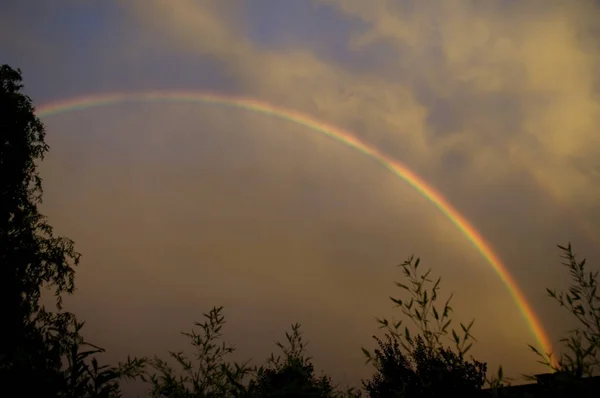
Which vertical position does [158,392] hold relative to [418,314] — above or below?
below

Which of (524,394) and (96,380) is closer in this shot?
(96,380)

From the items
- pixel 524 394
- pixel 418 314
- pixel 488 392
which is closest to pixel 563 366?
pixel 524 394

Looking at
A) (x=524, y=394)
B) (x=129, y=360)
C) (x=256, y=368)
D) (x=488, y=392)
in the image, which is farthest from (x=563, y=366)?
(x=129, y=360)

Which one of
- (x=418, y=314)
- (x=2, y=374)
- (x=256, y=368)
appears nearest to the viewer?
(x=2, y=374)

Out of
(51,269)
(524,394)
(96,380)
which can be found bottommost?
(524,394)

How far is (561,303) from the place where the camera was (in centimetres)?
323

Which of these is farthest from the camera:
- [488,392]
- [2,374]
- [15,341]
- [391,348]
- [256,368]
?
[391,348]

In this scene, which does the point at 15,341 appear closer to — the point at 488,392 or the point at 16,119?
the point at 488,392

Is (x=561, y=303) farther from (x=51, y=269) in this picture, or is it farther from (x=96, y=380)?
(x=51, y=269)

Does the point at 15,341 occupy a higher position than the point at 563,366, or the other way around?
the point at 15,341

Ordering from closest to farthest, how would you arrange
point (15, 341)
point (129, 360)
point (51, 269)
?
point (15, 341), point (129, 360), point (51, 269)

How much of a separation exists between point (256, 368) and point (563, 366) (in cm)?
209

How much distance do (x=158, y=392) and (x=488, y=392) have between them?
2.93 metres

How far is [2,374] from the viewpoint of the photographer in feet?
5.19
